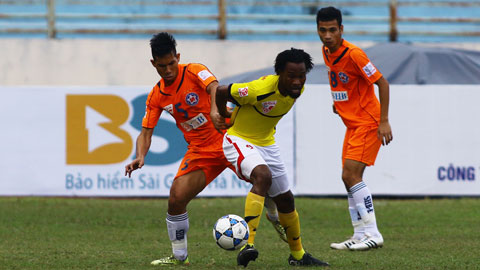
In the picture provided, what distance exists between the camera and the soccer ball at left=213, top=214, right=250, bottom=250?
23.2ft

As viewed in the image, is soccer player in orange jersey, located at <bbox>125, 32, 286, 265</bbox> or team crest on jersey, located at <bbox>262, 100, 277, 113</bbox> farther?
soccer player in orange jersey, located at <bbox>125, 32, 286, 265</bbox>

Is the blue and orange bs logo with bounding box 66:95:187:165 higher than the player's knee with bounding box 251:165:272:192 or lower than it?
lower

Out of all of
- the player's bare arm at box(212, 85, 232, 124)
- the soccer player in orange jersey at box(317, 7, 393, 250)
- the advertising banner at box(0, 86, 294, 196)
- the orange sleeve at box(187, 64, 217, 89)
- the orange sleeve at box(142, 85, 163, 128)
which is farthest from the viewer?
the advertising banner at box(0, 86, 294, 196)

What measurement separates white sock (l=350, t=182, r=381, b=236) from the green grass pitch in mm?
247

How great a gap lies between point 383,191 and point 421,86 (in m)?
1.93

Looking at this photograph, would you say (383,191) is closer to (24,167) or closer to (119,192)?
(119,192)

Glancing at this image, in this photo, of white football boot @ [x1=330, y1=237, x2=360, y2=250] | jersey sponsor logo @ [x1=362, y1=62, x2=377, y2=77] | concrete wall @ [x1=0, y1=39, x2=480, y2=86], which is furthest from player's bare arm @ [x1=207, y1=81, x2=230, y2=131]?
concrete wall @ [x1=0, y1=39, x2=480, y2=86]

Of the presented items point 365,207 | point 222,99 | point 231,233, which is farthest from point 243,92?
point 365,207

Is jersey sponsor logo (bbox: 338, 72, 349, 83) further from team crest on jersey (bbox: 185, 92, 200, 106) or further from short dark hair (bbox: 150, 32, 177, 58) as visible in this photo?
short dark hair (bbox: 150, 32, 177, 58)

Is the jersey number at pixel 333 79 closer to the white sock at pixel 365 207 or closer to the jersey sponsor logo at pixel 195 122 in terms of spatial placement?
the white sock at pixel 365 207

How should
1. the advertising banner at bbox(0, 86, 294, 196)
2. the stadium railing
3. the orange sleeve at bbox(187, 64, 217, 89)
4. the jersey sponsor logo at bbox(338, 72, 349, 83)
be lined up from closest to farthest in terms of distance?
1. the orange sleeve at bbox(187, 64, 217, 89)
2. the jersey sponsor logo at bbox(338, 72, 349, 83)
3. the advertising banner at bbox(0, 86, 294, 196)
4. the stadium railing

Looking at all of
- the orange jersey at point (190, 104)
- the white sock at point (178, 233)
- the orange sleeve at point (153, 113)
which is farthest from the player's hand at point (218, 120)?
the white sock at point (178, 233)

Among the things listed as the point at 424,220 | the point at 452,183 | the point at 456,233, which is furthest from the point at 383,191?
the point at 456,233

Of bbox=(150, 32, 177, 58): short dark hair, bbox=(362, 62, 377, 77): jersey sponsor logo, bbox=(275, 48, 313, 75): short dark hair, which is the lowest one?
bbox=(362, 62, 377, 77): jersey sponsor logo
